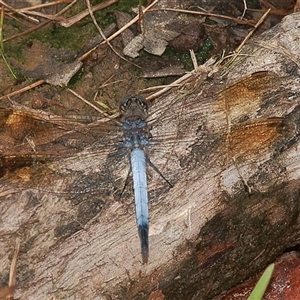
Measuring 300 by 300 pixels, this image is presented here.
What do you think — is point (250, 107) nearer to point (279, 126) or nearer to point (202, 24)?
point (279, 126)

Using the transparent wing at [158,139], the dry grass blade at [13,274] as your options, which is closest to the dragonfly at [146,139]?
the transparent wing at [158,139]

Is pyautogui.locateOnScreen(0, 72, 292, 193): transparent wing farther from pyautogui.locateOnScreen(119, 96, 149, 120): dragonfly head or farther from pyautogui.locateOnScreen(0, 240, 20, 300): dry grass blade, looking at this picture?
pyautogui.locateOnScreen(0, 240, 20, 300): dry grass blade

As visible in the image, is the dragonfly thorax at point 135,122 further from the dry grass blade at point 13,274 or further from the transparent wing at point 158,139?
the dry grass blade at point 13,274

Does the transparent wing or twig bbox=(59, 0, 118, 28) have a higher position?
twig bbox=(59, 0, 118, 28)

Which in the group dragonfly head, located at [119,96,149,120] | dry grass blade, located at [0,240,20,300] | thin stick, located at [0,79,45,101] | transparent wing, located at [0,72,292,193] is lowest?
dry grass blade, located at [0,240,20,300]

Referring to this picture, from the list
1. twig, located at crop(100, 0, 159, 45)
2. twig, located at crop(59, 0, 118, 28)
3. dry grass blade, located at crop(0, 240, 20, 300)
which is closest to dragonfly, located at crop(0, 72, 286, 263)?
dry grass blade, located at crop(0, 240, 20, 300)

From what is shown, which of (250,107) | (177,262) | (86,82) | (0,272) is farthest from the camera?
(86,82)

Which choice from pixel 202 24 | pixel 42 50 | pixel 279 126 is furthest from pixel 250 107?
pixel 42 50

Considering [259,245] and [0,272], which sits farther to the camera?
[259,245]

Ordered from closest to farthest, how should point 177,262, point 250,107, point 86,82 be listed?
point 177,262 < point 250,107 < point 86,82
